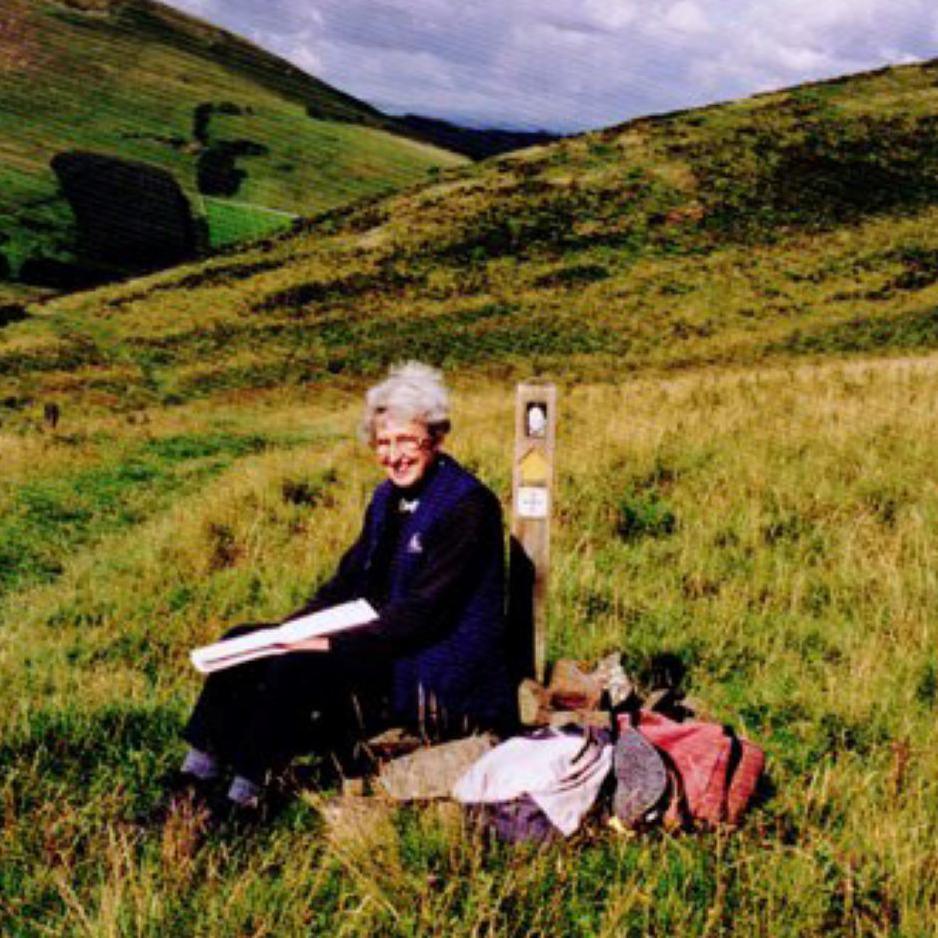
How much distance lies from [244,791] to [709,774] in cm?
151

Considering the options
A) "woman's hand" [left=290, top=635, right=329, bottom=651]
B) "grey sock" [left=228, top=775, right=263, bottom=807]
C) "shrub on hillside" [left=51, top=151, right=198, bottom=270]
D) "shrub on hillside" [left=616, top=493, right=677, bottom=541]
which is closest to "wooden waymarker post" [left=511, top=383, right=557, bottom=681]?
"woman's hand" [left=290, top=635, right=329, bottom=651]

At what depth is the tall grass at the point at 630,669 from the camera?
262 cm

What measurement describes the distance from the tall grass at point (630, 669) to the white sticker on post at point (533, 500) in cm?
85

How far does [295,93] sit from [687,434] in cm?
12950

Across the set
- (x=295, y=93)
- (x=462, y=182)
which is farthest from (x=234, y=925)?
(x=295, y=93)

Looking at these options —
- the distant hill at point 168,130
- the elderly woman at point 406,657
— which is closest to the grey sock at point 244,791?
the elderly woman at point 406,657

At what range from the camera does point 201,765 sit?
3408 millimetres

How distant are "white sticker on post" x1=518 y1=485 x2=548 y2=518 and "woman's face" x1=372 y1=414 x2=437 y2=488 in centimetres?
45

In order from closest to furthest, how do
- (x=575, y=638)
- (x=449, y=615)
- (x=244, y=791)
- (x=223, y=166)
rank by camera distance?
1. (x=244, y=791)
2. (x=449, y=615)
3. (x=575, y=638)
4. (x=223, y=166)

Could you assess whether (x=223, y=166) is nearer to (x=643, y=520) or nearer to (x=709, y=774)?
(x=643, y=520)

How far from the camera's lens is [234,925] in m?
2.53

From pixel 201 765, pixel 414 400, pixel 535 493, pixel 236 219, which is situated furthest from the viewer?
pixel 236 219

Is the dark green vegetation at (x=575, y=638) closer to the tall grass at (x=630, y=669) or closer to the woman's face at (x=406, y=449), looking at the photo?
the tall grass at (x=630, y=669)

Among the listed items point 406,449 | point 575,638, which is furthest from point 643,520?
point 406,449
